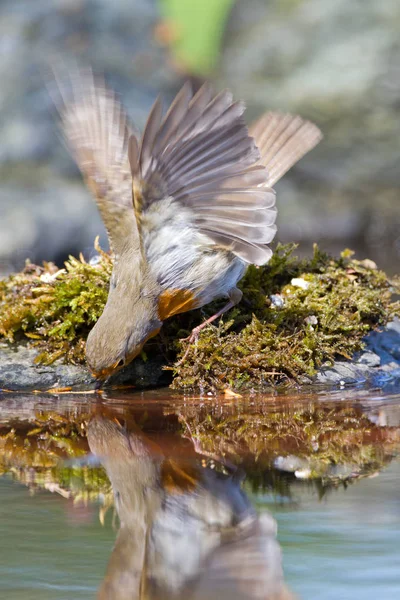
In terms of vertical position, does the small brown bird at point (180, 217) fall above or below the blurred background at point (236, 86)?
below

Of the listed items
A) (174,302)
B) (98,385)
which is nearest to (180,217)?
(174,302)

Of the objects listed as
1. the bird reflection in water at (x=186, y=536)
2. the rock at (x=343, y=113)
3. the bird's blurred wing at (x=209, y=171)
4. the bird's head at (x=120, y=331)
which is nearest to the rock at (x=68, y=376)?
the bird's head at (x=120, y=331)

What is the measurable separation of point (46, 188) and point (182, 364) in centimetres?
709

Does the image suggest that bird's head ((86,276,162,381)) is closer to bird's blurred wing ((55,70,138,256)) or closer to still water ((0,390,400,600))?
still water ((0,390,400,600))

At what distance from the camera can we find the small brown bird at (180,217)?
459cm

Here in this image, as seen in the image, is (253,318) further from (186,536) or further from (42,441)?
(186,536)

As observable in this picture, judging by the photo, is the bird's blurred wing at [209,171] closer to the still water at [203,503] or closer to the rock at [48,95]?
the still water at [203,503]

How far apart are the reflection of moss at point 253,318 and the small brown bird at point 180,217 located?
0.74 ft

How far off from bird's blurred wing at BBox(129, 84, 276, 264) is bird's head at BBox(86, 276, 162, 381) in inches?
20.2

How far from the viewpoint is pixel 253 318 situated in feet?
18.4

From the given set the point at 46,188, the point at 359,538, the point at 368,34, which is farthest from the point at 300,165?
the point at 359,538

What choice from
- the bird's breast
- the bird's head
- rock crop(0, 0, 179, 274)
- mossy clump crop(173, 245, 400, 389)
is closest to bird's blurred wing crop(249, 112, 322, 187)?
mossy clump crop(173, 245, 400, 389)

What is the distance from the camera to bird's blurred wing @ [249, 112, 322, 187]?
19.8 ft

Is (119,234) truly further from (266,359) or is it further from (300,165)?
(300,165)
